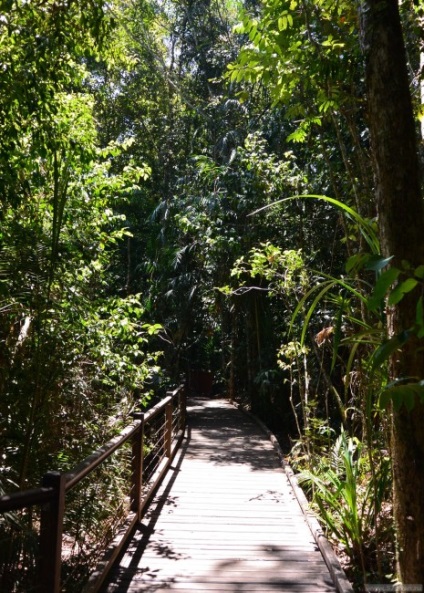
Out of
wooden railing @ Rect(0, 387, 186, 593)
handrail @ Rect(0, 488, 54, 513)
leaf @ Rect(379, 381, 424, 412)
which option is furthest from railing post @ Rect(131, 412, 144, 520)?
leaf @ Rect(379, 381, 424, 412)

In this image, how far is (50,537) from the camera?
8.70ft

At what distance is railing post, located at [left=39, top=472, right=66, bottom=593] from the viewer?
8.65ft

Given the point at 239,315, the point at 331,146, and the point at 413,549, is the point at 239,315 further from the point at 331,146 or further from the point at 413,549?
the point at 413,549

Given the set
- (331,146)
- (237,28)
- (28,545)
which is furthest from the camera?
(331,146)

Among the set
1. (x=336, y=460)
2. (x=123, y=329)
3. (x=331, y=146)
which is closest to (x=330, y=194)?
(x=331, y=146)

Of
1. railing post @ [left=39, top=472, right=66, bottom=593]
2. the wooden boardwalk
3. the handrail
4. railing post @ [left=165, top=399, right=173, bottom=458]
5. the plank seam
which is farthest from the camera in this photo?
railing post @ [left=165, top=399, right=173, bottom=458]

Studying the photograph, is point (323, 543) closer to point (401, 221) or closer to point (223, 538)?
point (223, 538)

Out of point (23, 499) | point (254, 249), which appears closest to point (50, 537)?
point (23, 499)

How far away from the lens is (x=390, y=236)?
2215mm

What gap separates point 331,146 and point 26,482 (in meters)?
7.21

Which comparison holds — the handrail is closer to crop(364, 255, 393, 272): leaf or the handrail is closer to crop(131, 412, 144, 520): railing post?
crop(364, 255, 393, 272): leaf

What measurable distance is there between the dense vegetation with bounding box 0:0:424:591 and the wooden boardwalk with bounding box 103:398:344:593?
0.40 meters

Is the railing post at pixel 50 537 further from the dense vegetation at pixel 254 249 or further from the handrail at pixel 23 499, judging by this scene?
the dense vegetation at pixel 254 249

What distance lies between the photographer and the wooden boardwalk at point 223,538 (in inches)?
157
